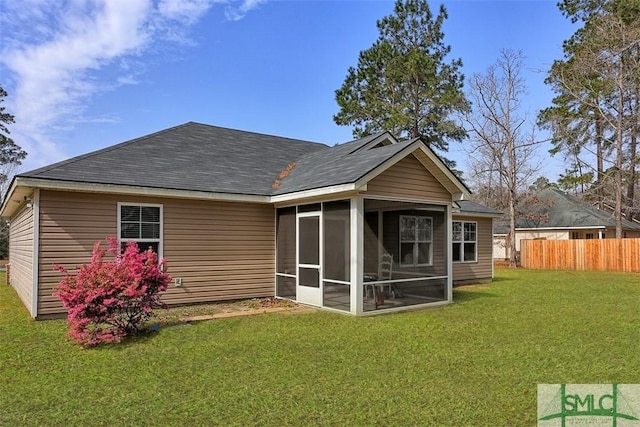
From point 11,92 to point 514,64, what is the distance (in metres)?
32.8

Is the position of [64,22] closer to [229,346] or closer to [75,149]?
[229,346]

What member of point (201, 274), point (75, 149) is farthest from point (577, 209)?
point (75, 149)

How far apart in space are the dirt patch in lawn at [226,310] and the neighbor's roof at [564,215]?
75.3 ft

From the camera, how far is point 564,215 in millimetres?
28031

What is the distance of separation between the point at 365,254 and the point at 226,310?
3.20m

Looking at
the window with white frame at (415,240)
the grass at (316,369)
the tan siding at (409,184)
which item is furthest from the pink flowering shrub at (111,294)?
the window with white frame at (415,240)

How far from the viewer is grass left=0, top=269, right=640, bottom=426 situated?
3990 millimetres

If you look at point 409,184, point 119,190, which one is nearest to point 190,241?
point 119,190

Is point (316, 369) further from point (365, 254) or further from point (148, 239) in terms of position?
point (148, 239)

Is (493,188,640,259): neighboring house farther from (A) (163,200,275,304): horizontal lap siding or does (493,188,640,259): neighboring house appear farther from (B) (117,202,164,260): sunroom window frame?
(B) (117,202,164,260): sunroom window frame

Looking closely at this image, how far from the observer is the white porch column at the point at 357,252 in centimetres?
855

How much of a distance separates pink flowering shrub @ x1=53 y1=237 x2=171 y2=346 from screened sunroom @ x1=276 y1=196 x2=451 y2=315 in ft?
11.2

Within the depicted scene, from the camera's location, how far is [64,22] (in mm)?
10414

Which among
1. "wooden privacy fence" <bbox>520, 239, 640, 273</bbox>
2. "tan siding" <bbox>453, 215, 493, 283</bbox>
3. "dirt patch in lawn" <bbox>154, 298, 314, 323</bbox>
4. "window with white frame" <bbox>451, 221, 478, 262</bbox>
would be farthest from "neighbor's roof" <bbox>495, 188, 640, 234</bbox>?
"dirt patch in lawn" <bbox>154, 298, 314, 323</bbox>
